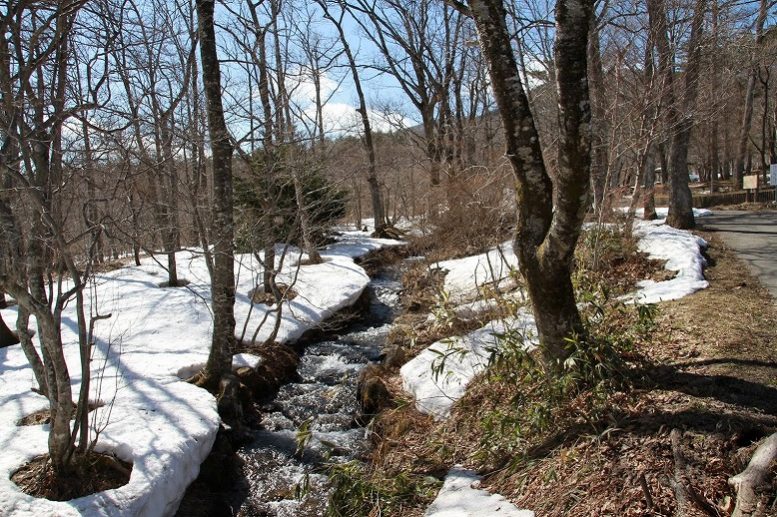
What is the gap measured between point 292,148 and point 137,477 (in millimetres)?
8111

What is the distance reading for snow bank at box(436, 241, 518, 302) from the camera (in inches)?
381

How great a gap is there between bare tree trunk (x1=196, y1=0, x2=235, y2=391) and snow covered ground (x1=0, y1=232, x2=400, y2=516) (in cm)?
57

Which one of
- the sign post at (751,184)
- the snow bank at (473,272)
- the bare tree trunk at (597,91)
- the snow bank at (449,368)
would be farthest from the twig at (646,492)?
the sign post at (751,184)

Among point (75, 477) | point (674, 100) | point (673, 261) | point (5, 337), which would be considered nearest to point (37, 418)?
point (75, 477)

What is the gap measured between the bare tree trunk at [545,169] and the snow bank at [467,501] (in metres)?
1.21

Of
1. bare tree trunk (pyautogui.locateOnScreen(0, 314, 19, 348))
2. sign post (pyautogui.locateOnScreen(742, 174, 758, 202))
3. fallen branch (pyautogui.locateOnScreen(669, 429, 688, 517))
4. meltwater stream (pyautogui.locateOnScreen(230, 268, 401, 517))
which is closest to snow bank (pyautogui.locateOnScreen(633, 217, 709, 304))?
fallen branch (pyautogui.locateOnScreen(669, 429, 688, 517))

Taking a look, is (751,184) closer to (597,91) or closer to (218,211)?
(597,91)

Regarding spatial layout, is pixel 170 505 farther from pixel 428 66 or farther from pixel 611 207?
pixel 428 66

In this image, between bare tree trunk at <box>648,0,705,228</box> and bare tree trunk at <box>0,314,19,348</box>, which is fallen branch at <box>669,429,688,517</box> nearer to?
bare tree trunk at <box>648,0,705,228</box>

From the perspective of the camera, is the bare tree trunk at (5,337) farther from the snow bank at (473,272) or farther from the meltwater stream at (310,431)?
the snow bank at (473,272)

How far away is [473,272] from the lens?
37.9 feet

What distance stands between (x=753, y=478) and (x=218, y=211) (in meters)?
6.32

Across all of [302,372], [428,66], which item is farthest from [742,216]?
[302,372]

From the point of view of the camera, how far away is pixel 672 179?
13.1m
